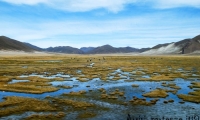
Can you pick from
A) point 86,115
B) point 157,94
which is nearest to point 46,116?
point 86,115

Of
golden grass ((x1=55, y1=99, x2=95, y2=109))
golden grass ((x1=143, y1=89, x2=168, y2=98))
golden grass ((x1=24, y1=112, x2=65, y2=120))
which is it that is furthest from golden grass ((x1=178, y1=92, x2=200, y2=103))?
golden grass ((x1=24, y1=112, x2=65, y2=120))

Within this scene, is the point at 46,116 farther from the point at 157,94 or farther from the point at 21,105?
the point at 157,94

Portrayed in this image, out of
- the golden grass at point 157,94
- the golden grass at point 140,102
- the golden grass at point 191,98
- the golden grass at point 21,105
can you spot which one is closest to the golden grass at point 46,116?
the golden grass at point 21,105

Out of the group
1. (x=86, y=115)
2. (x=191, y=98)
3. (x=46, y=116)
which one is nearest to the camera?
(x=46, y=116)

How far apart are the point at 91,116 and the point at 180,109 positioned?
11476mm

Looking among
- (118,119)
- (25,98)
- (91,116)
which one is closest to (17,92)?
(25,98)

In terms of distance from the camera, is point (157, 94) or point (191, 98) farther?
point (157, 94)

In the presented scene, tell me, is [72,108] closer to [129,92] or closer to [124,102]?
[124,102]

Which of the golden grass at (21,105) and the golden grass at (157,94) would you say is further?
the golden grass at (157,94)

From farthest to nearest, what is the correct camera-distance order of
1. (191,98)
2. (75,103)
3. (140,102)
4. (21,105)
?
(191,98)
(140,102)
(75,103)
(21,105)

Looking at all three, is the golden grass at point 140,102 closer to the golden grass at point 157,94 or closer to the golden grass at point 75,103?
the golden grass at point 157,94

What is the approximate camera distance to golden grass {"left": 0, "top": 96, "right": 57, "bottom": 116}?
26.0 metres

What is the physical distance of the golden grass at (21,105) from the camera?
26.0 m

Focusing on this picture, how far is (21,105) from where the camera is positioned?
28.3m
